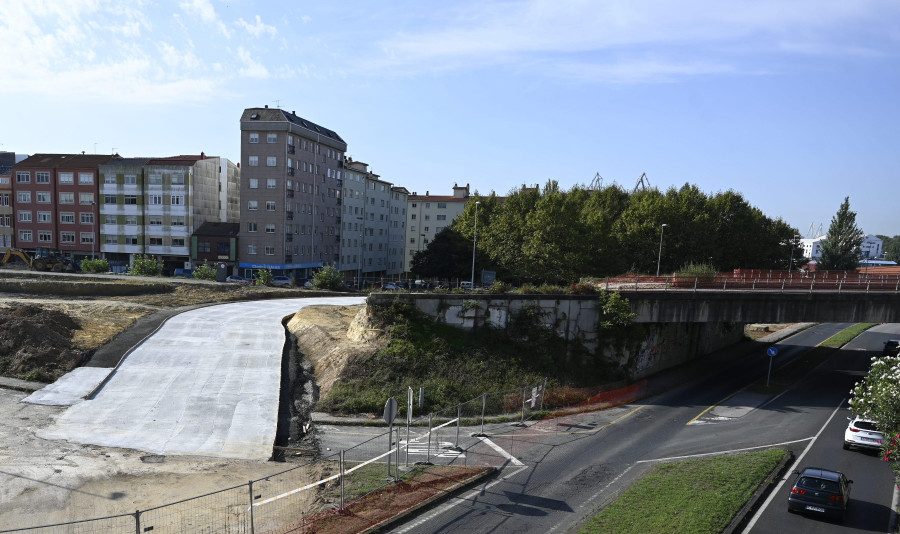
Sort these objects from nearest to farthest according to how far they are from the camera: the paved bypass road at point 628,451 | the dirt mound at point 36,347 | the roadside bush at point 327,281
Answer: the paved bypass road at point 628,451
the dirt mound at point 36,347
the roadside bush at point 327,281

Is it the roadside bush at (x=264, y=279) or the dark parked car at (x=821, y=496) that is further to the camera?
the roadside bush at (x=264, y=279)

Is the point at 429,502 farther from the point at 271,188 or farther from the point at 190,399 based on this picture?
the point at 271,188

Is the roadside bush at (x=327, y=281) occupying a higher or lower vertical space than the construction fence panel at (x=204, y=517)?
higher

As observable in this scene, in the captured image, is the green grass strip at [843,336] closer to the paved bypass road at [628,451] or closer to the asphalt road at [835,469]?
the asphalt road at [835,469]

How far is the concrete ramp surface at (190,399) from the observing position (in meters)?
19.9

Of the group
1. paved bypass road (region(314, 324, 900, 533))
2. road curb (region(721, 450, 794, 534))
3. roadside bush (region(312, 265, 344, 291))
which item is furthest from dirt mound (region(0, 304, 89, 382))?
roadside bush (region(312, 265, 344, 291))

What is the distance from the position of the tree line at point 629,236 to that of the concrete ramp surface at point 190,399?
27.5 metres

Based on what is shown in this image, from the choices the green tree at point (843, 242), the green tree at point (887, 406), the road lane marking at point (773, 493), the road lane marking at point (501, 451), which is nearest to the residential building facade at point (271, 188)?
the road lane marking at point (501, 451)

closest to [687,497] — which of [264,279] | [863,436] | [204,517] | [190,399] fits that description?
[863,436]

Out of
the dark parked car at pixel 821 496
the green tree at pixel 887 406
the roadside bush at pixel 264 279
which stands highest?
the green tree at pixel 887 406

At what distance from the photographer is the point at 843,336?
57.7m

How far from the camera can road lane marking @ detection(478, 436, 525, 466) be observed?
19.0m

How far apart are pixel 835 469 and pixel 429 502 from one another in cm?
1481

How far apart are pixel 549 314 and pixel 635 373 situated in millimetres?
7113
